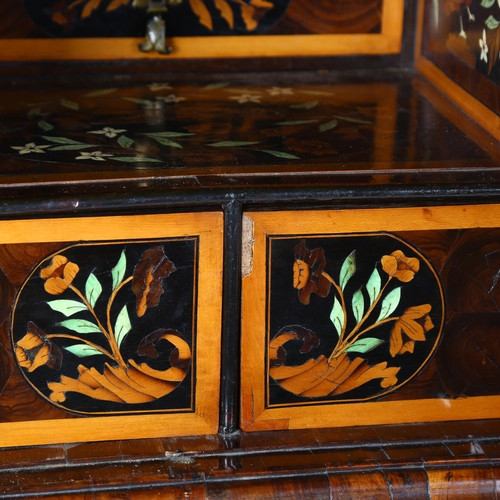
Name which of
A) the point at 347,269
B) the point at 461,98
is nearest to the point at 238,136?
the point at 347,269

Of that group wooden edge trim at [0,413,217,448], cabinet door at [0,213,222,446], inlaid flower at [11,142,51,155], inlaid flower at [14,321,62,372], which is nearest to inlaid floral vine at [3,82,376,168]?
inlaid flower at [11,142,51,155]

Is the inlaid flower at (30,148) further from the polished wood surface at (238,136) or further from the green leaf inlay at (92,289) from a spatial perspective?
the green leaf inlay at (92,289)

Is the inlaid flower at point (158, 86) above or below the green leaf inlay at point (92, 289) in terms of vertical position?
above

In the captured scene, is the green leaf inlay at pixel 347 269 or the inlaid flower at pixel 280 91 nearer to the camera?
the green leaf inlay at pixel 347 269

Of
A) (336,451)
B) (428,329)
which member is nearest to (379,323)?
(428,329)

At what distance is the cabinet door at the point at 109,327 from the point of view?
130 cm

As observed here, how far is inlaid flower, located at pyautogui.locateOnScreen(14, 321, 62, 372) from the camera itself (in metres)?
1.33

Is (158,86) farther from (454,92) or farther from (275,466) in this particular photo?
(275,466)

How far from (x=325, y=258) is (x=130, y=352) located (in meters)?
0.27

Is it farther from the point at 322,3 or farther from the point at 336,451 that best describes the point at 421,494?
the point at 322,3

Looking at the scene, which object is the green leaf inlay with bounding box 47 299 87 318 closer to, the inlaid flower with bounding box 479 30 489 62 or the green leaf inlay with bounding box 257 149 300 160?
the green leaf inlay with bounding box 257 149 300 160

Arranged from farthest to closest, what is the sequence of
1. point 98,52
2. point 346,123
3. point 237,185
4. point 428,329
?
1. point 98,52
2. point 346,123
3. point 428,329
4. point 237,185

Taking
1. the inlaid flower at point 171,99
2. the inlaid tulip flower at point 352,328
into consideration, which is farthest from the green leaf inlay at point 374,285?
the inlaid flower at point 171,99

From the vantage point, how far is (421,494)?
4.60ft
